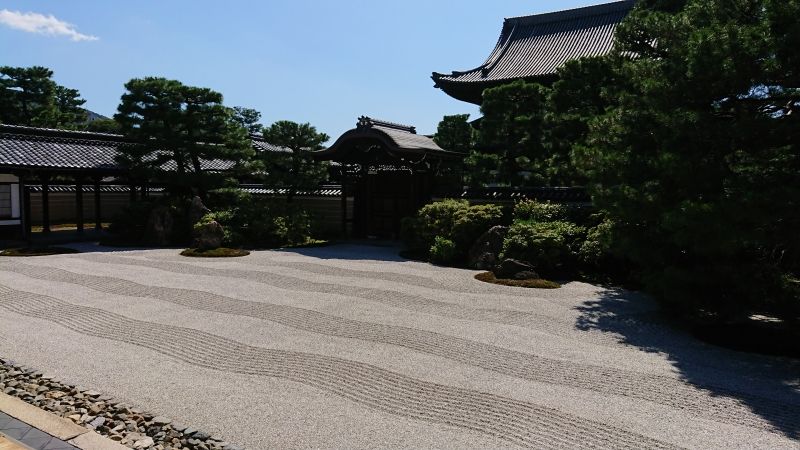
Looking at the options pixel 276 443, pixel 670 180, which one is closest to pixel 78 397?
pixel 276 443

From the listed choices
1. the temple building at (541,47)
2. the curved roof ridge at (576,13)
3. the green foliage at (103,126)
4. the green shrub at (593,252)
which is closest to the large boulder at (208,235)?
the green shrub at (593,252)

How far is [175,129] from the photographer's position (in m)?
17.0

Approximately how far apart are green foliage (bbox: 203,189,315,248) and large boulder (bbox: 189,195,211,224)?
429 millimetres

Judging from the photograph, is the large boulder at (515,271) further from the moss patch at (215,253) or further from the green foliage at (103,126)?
the green foliage at (103,126)

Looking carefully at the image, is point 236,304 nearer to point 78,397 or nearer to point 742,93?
point 78,397

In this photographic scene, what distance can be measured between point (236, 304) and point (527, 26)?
2051 cm

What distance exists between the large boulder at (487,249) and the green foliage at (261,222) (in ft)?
21.0

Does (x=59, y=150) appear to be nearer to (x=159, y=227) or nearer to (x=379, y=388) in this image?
(x=159, y=227)

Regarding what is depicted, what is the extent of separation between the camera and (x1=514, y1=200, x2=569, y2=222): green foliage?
12590mm

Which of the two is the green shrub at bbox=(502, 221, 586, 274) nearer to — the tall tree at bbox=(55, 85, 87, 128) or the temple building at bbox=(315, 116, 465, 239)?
the temple building at bbox=(315, 116, 465, 239)

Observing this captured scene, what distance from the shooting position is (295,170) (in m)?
18.2

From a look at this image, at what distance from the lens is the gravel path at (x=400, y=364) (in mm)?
4113

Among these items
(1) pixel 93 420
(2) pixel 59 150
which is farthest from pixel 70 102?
(1) pixel 93 420

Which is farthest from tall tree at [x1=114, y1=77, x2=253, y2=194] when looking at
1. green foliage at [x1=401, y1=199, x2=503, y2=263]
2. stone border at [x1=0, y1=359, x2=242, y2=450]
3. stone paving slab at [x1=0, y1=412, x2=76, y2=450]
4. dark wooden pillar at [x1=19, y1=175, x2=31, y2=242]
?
stone paving slab at [x1=0, y1=412, x2=76, y2=450]
